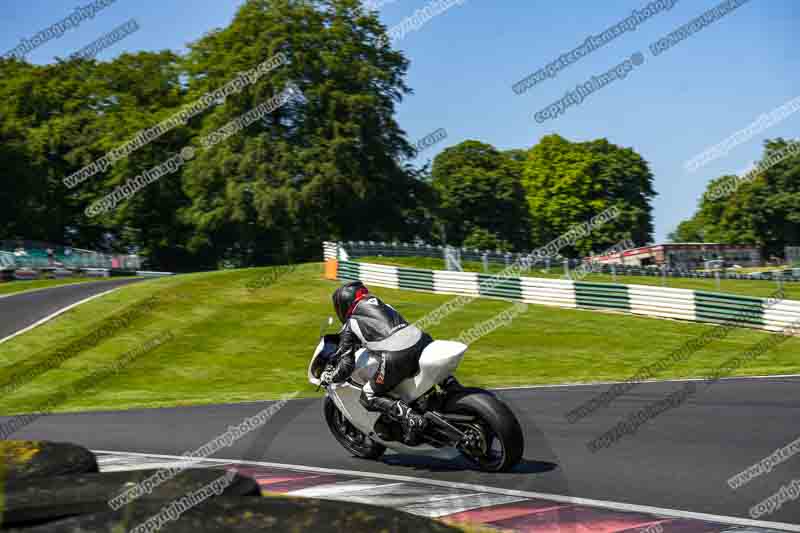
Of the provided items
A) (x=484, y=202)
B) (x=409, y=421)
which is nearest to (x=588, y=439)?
(x=409, y=421)

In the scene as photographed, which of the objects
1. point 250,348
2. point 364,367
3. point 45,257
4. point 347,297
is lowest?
point 250,348

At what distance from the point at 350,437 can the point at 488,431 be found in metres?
1.84

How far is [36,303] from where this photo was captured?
2903 centimetres

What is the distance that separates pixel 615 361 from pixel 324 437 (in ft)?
34.5

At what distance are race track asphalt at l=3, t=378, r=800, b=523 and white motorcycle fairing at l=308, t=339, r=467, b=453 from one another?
39 cm

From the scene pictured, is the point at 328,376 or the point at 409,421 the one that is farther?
the point at 328,376

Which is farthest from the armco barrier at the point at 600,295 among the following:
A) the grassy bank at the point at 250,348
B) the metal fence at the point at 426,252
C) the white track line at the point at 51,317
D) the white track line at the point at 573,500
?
the white track line at the point at 573,500

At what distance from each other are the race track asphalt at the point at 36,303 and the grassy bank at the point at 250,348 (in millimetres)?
944

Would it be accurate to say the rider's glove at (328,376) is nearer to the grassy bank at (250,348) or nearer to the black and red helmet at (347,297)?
the black and red helmet at (347,297)

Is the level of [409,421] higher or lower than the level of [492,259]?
lower

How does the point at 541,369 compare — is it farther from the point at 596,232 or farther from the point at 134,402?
the point at 596,232

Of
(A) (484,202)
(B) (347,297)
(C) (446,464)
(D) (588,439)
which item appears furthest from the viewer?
(A) (484,202)

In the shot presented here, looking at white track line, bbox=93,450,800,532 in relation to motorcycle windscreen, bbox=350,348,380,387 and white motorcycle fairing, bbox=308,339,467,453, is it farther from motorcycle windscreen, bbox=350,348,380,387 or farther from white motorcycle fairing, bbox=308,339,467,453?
motorcycle windscreen, bbox=350,348,380,387

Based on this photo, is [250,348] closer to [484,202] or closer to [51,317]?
[51,317]
